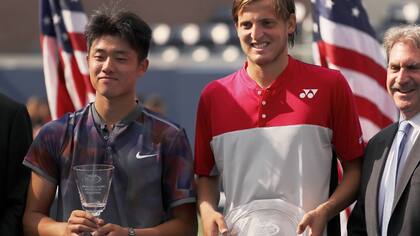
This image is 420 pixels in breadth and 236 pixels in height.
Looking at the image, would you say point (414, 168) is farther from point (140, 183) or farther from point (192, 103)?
point (192, 103)

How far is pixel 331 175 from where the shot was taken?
4.13 m

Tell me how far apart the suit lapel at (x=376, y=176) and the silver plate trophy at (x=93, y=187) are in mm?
1071

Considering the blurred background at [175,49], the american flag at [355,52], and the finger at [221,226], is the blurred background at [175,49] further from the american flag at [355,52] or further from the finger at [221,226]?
the finger at [221,226]

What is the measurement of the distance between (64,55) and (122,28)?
2.73 metres

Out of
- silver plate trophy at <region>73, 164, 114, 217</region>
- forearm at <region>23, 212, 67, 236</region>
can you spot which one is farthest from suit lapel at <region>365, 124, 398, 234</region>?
forearm at <region>23, 212, 67, 236</region>

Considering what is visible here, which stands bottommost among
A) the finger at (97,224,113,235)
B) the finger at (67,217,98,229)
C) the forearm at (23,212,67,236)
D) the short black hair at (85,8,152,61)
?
the forearm at (23,212,67,236)

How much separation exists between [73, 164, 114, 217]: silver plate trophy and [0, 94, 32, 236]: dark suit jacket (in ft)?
1.55

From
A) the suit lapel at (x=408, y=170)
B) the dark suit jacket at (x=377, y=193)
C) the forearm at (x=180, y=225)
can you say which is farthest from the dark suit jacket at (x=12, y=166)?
the suit lapel at (x=408, y=170)

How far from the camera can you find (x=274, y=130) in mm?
4043

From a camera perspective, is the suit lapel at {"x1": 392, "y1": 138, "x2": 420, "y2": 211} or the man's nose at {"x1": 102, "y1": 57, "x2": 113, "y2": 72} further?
the man's nose at {"x1": 102, "y1": 57, "x2": 113, "y2": 72}

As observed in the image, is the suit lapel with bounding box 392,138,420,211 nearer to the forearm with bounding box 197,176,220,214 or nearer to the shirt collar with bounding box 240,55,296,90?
the shirt collar with bounding box 240,55,296,90

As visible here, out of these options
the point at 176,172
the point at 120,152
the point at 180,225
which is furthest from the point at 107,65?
the point at 180,225

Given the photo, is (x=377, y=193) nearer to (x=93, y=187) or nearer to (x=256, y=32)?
(x=256, y=32)

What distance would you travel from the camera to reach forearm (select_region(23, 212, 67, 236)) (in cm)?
396
